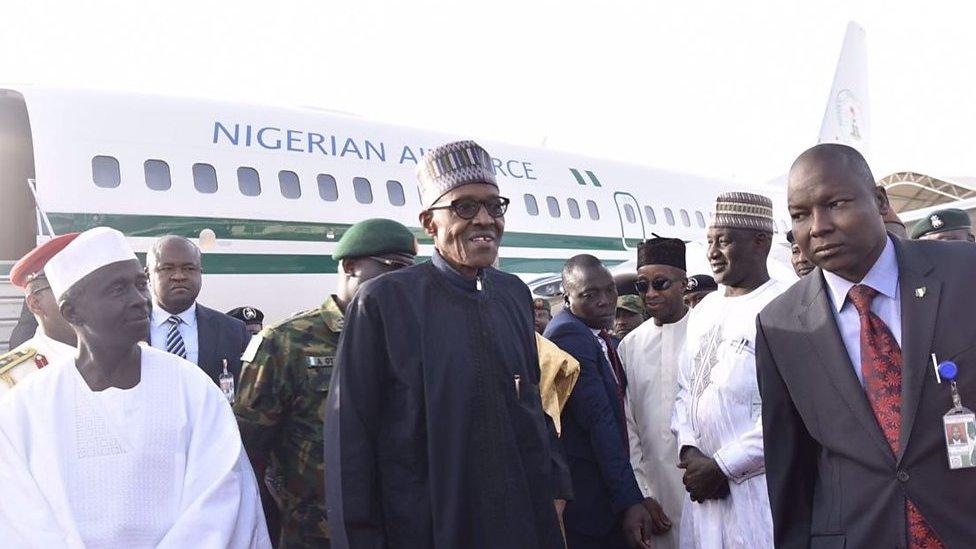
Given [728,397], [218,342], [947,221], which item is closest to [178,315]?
[218,342]

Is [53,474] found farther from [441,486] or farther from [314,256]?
[314,256]

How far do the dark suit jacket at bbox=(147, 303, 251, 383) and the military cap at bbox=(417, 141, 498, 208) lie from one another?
76.1 inches

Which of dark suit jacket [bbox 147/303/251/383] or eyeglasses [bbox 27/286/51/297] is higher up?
eyeglasses [bbox 27/286/51/297]

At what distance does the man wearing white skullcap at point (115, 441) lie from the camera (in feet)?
7.23

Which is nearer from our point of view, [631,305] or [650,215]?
[631,305]

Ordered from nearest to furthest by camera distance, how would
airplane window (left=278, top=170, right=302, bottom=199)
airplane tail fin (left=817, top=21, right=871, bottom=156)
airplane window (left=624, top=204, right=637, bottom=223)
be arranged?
1. airplane window (left=278, top=170, right=302, bottom=199)
2. airplane window (left=624, top=204, right=637, bottom=223)
3. airplane tail fin (left=817, top=21, right=871, bottom=156)

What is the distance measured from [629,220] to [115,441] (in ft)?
42.3

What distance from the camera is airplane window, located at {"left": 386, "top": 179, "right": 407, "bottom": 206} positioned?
11359 mm

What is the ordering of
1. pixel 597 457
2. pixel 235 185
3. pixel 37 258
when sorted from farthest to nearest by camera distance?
pixel 235 185 → pixel 597 457 → pixel 37 258

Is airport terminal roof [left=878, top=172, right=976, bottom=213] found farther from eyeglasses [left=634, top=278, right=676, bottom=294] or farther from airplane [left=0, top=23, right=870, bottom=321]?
eyeglasses [left=634, top=278, right=676, bottom=294]

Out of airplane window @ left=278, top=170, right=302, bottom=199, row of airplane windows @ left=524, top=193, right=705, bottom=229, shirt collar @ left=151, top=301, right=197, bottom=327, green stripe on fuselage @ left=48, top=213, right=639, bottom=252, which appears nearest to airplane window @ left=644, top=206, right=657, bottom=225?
row of airplane windows @ left=524, top=193, right=705, bottom=229

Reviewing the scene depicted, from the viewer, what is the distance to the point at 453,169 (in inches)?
95.3

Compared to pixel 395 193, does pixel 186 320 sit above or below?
below

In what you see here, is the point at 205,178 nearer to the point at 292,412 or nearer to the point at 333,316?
the point at 333,316
